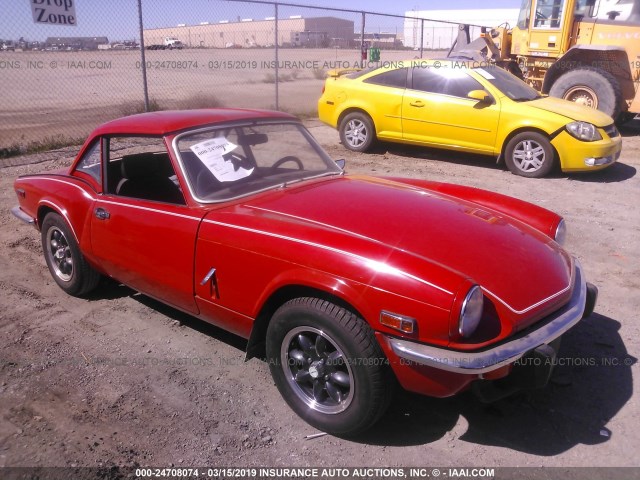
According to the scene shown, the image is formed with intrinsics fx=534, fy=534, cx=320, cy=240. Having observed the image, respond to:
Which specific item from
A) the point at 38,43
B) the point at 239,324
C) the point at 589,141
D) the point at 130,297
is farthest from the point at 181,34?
the point at 239,324

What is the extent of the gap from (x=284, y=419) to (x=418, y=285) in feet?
3.62

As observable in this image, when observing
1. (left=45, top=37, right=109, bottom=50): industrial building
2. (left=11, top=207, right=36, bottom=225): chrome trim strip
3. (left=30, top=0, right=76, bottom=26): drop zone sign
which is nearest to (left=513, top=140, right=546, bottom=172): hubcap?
(left=11, top=207, right=36, bottom=225): chrome trim strip

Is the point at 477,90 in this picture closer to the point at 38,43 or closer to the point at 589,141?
the point at 589,141

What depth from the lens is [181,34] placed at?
2017 centimetres

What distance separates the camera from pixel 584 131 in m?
7.43

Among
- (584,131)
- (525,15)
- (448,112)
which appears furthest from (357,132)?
(525,15)

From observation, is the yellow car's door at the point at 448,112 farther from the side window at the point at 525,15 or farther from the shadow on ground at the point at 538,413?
the shadow on ground at the point at 538,413

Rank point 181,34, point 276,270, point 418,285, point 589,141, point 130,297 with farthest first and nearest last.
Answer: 1. point 181,34
2. point 589,141
3. point 130,297
4. point 276,270
5. point 418,285

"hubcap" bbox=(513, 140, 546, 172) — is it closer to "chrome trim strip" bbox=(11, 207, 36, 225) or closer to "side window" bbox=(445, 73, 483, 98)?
"side window" bbox=(445, 73, 483, 98)

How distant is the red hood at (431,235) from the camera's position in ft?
8.36

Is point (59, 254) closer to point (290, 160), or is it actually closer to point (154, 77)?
point (290, 160)

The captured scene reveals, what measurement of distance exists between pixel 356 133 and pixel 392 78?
110 centimetres

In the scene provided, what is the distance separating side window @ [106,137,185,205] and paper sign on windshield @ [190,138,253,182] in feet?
0.71

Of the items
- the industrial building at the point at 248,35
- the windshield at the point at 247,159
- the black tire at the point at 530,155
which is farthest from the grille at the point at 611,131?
the industrial building at the point at 248,35
